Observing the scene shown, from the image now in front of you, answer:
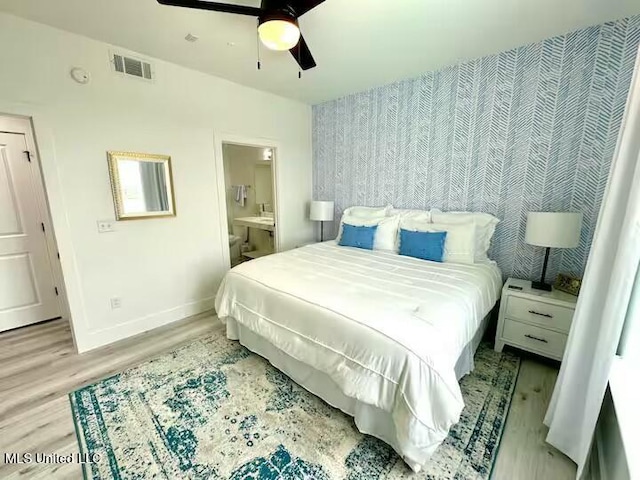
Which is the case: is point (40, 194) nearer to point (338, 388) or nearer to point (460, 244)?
point (338, 388)

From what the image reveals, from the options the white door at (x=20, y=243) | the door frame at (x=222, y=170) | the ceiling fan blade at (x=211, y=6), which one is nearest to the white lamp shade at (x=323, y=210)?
the door frame at (x=222, y=170)

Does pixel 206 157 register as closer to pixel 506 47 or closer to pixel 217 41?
pixel 217 41

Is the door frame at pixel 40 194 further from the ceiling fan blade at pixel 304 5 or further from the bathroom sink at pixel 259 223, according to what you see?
the ceiling fan blade at pixel 304 5

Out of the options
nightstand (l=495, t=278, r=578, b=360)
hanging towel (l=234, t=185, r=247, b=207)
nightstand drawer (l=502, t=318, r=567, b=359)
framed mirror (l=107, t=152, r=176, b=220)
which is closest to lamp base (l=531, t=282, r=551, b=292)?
nightstand (l=495, t=278, r=578, b=360)

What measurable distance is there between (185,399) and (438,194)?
2.99m

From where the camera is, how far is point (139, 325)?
277 centimetres

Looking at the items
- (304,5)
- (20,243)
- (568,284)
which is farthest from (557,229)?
(20,243)

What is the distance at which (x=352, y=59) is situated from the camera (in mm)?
2615

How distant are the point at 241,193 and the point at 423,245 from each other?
4.03 meters

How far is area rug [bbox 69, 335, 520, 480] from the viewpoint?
1.40 meters

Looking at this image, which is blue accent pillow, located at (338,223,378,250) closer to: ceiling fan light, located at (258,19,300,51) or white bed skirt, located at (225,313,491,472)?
white bed skirt, located at (225,313,491,472)

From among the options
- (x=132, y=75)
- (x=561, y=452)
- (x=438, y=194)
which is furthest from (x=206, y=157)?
(x=561, y=452)

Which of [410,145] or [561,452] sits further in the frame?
[410,145]

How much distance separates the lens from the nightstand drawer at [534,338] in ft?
6.75
